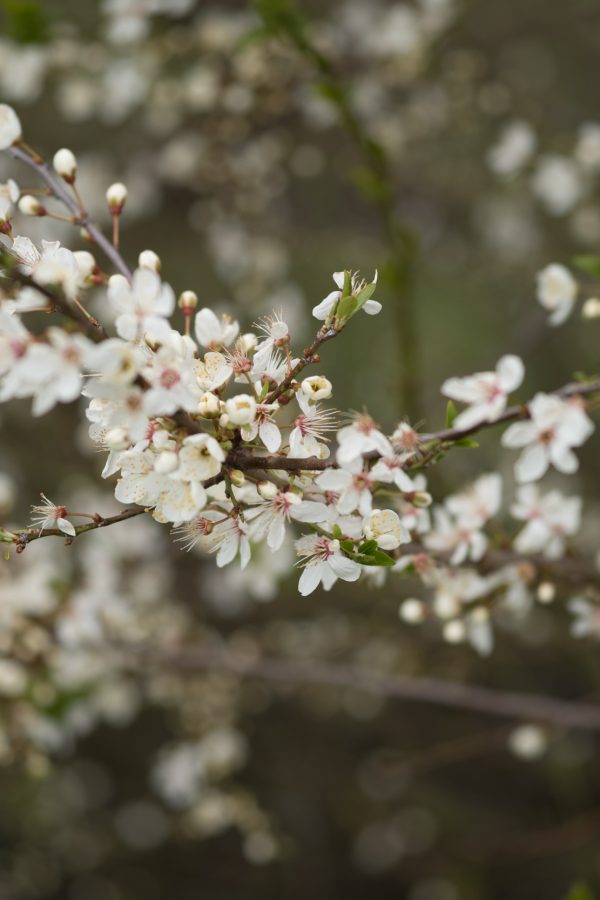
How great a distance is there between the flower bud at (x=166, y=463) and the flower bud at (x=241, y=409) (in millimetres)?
83

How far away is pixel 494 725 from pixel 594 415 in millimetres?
1306

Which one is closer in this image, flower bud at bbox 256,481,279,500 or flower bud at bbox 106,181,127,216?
flower bud at bbox 256,481,279,500

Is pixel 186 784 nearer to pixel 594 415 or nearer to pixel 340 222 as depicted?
pixel 594 415

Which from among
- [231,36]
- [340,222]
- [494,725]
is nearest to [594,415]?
[494,725]

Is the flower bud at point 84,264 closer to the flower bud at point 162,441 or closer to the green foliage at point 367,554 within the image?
the flower bud at point 162,441

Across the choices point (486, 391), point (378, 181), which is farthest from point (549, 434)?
point (378, 181)

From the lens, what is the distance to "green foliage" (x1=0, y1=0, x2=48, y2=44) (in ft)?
6.59

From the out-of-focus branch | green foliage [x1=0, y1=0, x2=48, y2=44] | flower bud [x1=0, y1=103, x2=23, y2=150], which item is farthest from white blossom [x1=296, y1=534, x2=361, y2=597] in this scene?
green foliage [x1=0, y1=0, x2=48, y2=44]

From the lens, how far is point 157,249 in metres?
3.71

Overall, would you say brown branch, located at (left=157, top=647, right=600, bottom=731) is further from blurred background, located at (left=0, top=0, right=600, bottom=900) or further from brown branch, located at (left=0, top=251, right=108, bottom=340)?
brown branch, located at (left=0, top=251, right=108, bottom=340)

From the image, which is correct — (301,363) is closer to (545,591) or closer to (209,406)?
(209,406)

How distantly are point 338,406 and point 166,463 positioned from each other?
253cm

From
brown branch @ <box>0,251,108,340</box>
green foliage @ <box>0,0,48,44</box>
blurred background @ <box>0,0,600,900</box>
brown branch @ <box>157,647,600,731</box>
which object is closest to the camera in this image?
brown branch @ <box>0,251,108,340</box>

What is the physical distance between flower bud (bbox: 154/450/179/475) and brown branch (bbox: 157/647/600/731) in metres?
1.19
